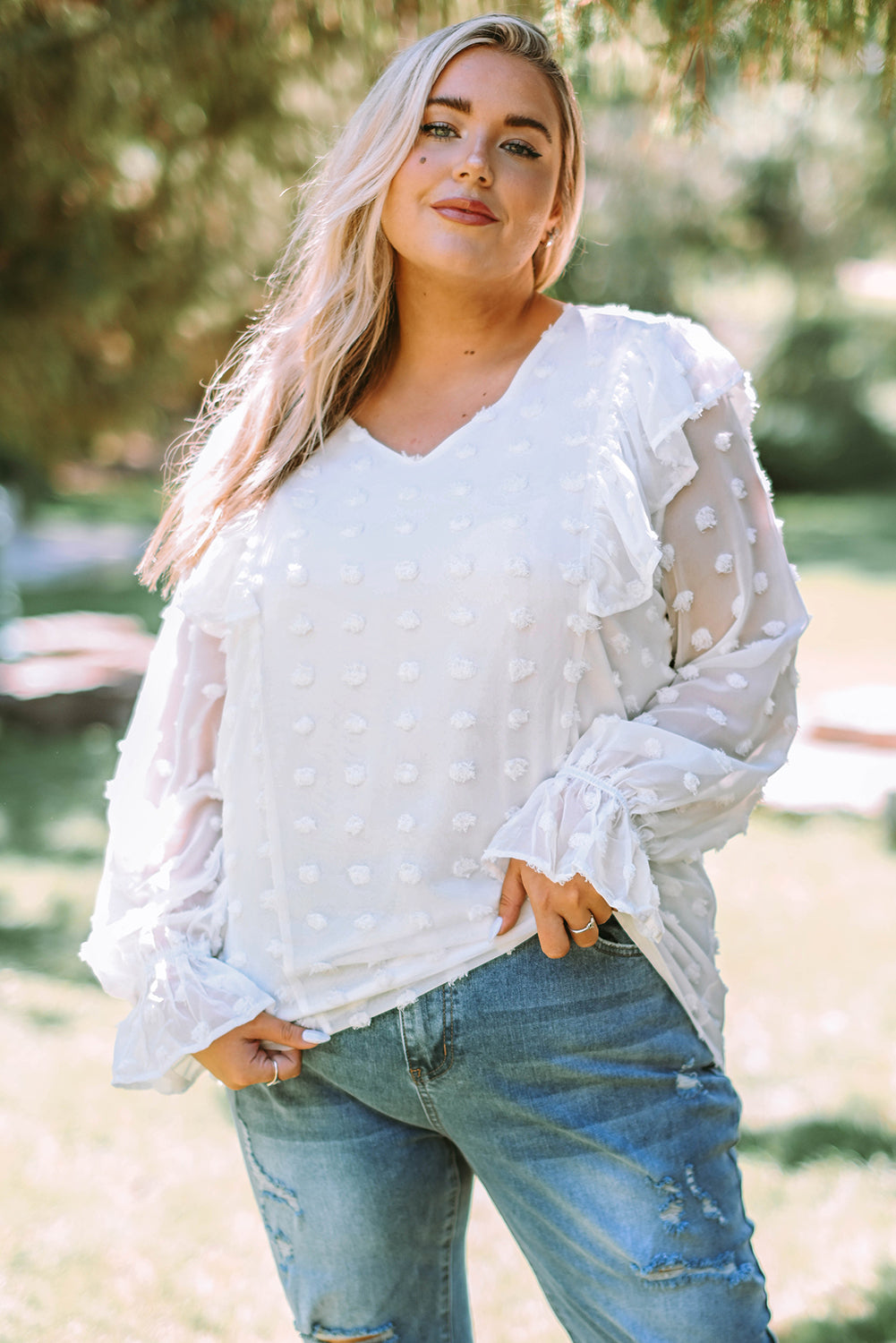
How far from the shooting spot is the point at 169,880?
5.29ft

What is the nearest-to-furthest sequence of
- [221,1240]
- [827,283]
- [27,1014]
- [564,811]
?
[564,811] < [221,1240] < [27,1014] < [827,283]

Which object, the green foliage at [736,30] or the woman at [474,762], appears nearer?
the woman at [474,762]

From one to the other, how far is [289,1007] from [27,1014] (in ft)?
9.04

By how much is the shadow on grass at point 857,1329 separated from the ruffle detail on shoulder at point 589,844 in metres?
1.41

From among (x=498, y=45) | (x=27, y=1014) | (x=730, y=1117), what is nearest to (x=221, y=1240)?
(x=27, y=1014)

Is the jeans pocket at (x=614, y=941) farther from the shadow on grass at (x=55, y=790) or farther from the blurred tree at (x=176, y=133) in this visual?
the shadow on grass at (x=55, y=790)

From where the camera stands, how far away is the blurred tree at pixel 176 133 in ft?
6.21

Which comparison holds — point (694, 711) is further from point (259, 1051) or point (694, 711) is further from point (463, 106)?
point (463, 106)

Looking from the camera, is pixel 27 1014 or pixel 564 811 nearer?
pixel 564 811

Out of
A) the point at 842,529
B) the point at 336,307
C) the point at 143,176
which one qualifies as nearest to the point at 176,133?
the point at 143,176

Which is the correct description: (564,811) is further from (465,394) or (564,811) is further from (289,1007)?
(465,394)

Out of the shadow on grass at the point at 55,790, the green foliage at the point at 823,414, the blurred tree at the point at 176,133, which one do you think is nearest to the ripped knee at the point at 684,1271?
the blurred tree at the point at 176,133

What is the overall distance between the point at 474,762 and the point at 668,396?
1.42ft

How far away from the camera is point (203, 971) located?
1.53 metres
